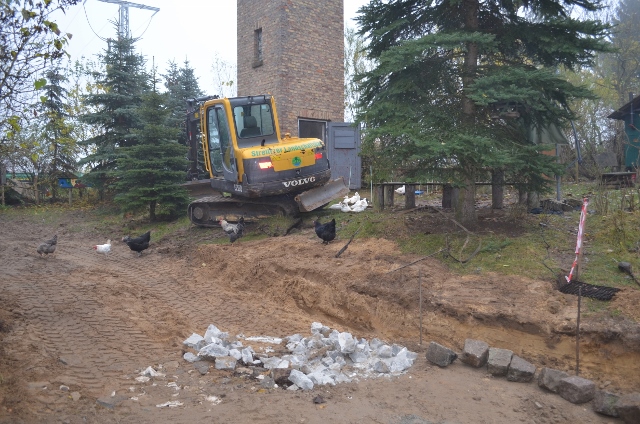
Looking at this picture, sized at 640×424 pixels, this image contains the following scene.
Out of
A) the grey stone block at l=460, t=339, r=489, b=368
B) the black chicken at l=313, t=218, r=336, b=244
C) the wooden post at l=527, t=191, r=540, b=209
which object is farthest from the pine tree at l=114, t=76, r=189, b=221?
the grey stone block at l=460, t=339, r=489, b=368

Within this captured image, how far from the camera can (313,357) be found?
6.26 m

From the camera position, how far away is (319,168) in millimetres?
12766

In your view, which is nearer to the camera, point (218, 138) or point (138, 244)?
point (138, 244)

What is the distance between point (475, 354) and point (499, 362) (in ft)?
0.87

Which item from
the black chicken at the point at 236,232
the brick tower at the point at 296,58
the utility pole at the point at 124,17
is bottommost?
the black chicken at the point at 236,232

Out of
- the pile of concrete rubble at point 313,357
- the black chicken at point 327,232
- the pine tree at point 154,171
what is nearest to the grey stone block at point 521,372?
the pile of concrete rubble at point 313,357

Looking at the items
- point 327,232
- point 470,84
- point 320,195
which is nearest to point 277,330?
point 327,232

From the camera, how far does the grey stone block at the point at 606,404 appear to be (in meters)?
5.09

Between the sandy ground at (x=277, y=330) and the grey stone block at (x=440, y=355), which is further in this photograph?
the grey stone block at (x=440, y=355)

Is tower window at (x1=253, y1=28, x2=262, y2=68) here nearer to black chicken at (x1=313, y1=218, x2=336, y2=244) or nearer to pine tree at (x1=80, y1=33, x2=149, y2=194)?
pine tree at (x1=80, y1=33, x2=149, y2=194)

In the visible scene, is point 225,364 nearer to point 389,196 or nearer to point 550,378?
point 550,378

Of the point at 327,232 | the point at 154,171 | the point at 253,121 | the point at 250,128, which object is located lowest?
the point at 327,232

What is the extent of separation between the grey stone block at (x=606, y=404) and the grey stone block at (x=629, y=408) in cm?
5

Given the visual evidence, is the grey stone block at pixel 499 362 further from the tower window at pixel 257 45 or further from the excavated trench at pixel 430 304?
the tower window at pixel 257 45
